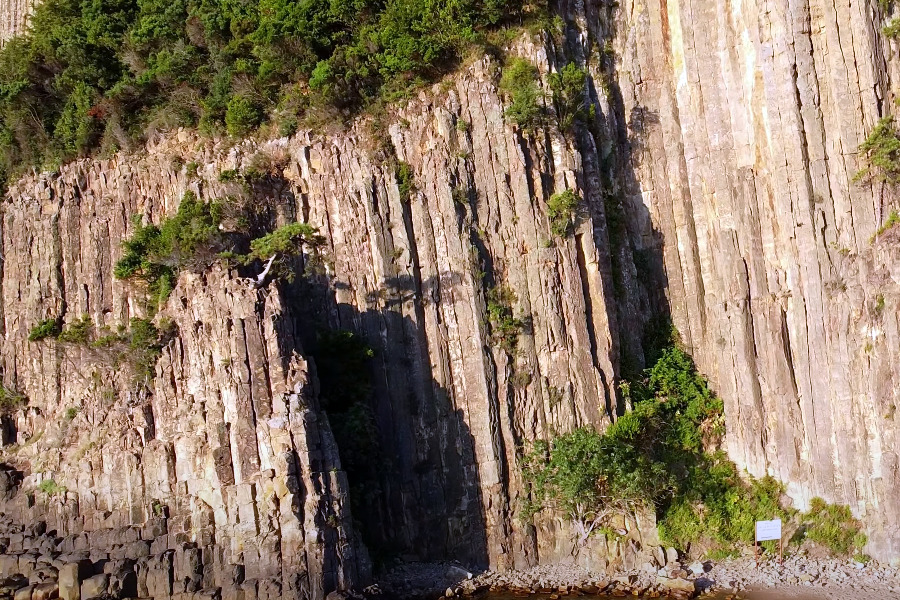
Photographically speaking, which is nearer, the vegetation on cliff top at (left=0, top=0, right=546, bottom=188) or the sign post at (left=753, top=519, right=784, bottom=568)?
the sign post at (left=753, top=519, right=784, bottom=568)

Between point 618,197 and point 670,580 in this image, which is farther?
point 618,197

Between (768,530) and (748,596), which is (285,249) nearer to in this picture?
(768,530)

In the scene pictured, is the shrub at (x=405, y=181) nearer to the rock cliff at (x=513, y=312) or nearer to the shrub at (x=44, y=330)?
the rock cliff at (x=513, y=312)

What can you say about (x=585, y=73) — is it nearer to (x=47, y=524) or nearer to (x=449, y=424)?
(x=449, y=424)

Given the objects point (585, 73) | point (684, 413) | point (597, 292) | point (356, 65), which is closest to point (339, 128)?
point (356, 65)

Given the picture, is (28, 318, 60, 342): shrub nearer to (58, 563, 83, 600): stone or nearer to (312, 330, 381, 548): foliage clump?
(58, 563, 83, 600): stone

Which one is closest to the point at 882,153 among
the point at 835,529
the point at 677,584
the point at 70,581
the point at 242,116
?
the point at 835,529

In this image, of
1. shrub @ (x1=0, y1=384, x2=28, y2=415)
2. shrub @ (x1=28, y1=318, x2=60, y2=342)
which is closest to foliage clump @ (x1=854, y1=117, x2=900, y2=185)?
shrub @ (x1=28, y1=318, x2=60, y2=342)
